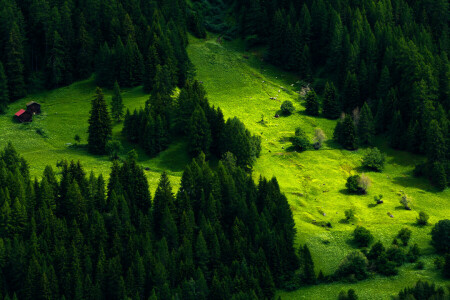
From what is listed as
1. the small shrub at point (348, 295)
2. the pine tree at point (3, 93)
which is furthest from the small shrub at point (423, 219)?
the pine tree at point (3, 93)

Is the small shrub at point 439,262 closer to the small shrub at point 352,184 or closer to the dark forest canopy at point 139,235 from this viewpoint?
the dark forest canopy at point 139,235

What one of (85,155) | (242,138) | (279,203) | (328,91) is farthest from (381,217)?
(85,155)

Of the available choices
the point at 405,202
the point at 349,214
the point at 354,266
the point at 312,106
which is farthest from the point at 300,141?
the point at 354,266

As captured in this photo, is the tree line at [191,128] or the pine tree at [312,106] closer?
the tree line at [191,128]

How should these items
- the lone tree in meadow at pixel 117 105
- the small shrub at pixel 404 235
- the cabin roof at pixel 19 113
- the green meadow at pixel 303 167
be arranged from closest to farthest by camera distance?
the green meadow at pixel 303 167 < the small shrub at pixel 404 235 < the lone tree in meadow at pixel 117 105 < the cabin roof at pixel 19 113

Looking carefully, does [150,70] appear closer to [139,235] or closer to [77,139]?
[77,139]

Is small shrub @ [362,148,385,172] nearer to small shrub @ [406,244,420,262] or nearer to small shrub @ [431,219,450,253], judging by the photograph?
small shrub @ [431,219,450,253]

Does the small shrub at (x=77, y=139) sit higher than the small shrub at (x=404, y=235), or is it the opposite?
the small shrub at (x=77, y=139)

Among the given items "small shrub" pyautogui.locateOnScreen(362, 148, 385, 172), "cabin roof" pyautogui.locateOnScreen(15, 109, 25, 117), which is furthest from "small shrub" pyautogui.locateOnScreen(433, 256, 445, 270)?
"cabin roof" pyautogui.locateOnScreen(15, 109, 25, 117)
